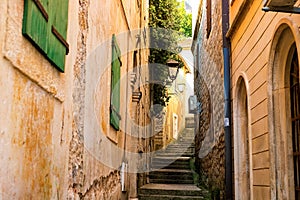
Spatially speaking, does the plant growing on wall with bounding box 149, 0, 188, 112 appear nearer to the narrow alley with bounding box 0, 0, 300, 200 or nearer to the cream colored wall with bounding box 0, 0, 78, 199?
the narrow alley with bounding box 0, 0, 300, 200

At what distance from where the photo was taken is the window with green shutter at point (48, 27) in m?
1.97

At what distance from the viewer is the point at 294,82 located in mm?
3891

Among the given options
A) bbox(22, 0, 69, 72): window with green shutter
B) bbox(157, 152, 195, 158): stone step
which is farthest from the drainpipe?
bbox(157, 152, 195, 158): stone step

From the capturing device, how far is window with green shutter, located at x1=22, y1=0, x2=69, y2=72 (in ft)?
6.45

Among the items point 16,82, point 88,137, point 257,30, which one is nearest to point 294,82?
point 257,30

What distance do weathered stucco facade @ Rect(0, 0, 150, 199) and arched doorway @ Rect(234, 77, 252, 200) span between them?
72.5 inches

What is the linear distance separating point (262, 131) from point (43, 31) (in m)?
3.10

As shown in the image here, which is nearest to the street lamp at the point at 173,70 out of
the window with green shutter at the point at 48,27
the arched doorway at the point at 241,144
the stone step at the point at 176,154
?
the stone step at the point at 176,154

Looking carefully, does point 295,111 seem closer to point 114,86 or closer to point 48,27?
point 114,86

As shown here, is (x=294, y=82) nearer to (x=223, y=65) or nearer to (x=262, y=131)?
(x=262, y=131)

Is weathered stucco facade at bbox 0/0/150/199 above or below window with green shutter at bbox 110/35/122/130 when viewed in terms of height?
below

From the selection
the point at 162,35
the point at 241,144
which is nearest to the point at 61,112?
the point at 241,144

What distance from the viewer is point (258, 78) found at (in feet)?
15.7

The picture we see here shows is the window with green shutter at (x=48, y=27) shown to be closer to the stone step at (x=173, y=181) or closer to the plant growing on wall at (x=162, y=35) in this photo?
the stone step at (x=173, y=181)
